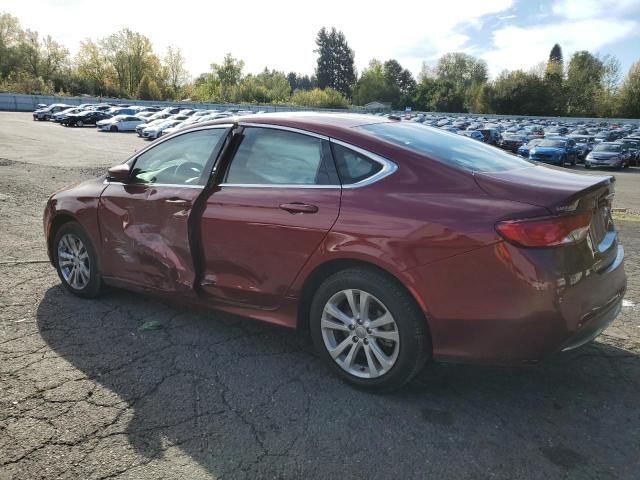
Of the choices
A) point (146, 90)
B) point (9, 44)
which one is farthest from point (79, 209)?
point (9, 44)

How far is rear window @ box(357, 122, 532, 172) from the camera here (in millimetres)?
3178

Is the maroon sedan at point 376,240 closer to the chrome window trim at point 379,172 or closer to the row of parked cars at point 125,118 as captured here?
the chrome window trim at point 379,172

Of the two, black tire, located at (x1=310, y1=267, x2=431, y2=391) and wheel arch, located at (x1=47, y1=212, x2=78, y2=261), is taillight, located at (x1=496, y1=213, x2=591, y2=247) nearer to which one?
black tire, located at (x1=310, y1=267, x2=431, y2=391)

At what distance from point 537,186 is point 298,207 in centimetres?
139

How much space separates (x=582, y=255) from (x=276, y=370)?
6.52 ft

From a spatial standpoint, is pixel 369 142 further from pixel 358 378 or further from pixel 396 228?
pixel 358 378

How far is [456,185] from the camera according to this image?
2898 millimetres

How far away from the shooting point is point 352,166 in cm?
321

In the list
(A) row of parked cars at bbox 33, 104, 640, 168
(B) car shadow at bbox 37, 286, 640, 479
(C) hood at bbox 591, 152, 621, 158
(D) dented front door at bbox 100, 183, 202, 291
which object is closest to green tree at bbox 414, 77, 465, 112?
(A) row of parked cars at bbox 33, 104, 640, 168

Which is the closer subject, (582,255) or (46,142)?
(582,255)

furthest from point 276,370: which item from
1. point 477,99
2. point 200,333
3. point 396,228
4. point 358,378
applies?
point 477,99

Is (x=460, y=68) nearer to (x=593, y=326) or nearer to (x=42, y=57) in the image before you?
(x=42, y=57)

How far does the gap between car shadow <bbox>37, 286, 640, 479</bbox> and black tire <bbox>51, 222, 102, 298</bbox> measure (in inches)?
22.8

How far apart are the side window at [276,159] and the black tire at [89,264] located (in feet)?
5.45
